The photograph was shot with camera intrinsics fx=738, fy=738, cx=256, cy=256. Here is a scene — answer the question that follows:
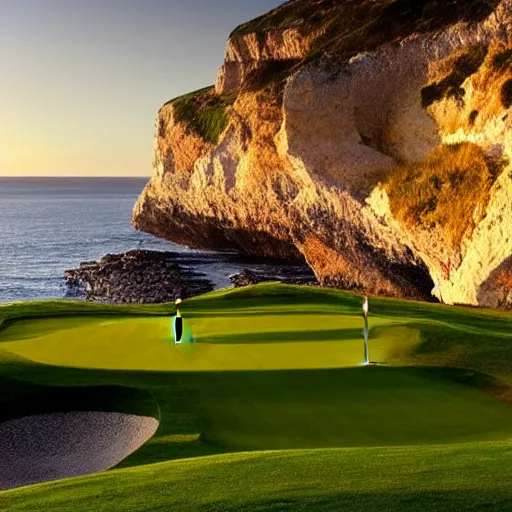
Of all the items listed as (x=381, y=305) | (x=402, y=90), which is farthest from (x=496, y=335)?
(x=402, y=90)

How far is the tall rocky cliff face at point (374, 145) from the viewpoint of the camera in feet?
107

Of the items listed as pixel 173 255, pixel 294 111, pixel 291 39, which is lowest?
pixel 173 255

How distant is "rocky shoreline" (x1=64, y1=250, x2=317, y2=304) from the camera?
4466cm

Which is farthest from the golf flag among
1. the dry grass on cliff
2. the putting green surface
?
the dry grass on cliff

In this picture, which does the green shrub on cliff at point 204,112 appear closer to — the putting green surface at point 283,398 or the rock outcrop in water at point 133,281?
the rock outcrop in water at point 133,281

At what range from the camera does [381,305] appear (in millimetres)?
23562

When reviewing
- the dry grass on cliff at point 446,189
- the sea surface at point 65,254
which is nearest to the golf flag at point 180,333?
the dry grass on cliff at point 446,189

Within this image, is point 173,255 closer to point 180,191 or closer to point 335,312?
point 180,191

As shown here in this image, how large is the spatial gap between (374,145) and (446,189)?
7.79 m

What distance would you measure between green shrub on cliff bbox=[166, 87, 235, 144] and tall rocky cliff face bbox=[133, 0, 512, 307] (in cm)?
26

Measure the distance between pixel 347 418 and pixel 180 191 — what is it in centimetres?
5000

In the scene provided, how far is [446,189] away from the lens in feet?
112

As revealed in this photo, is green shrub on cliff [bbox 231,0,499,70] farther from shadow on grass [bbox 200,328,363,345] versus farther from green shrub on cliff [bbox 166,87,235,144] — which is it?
shadow on grass [bbox 200,328,363,345]

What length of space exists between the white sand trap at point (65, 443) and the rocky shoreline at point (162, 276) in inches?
1173
